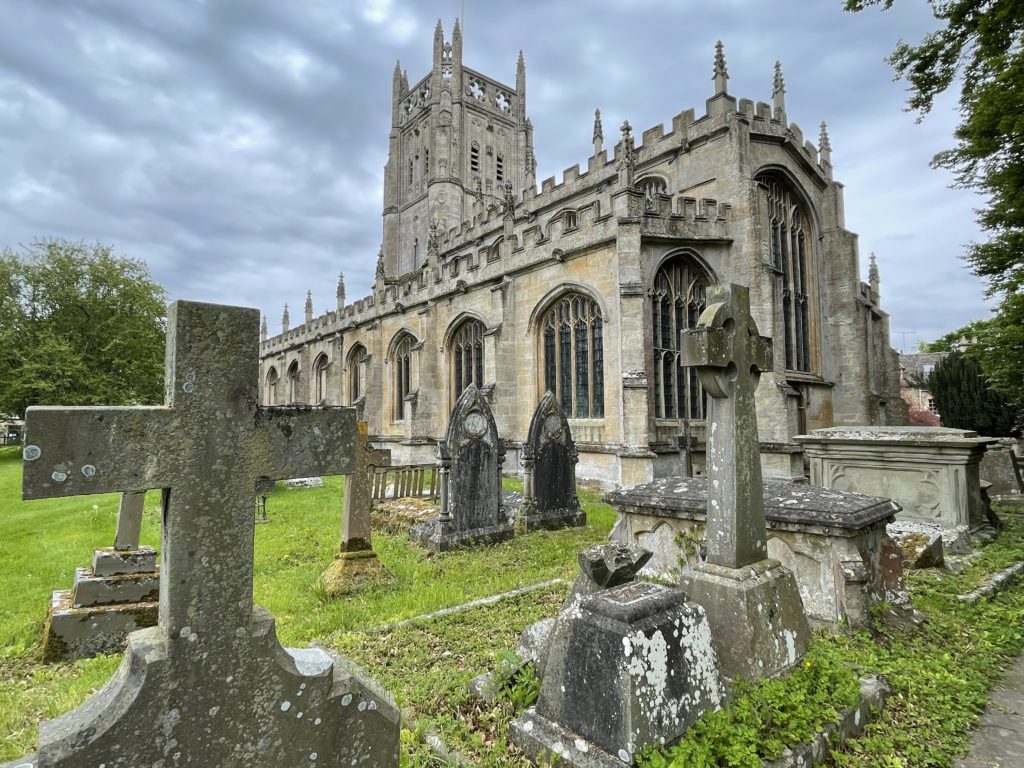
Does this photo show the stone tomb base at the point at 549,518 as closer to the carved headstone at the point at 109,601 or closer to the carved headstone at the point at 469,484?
the carved headstone at the point at 469,484

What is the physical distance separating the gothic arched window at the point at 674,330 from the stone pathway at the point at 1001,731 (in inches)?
392

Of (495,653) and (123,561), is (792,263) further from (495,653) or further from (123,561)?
(123,561)

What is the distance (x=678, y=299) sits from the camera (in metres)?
13.8

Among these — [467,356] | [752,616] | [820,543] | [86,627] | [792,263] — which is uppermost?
[792,263]

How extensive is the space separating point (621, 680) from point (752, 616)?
1187mm

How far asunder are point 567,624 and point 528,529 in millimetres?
5779

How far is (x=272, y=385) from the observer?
112ft

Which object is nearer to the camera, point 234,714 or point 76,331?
point 234,714

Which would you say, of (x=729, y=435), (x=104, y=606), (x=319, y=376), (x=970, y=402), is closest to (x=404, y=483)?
(x=104, y=606)

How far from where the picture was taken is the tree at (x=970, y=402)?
67.1 ft

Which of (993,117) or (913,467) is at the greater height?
(993,117)

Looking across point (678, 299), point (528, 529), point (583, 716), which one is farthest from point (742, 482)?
point (678, 299)

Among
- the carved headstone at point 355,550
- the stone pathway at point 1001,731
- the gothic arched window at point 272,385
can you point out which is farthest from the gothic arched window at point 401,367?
the stone pathway at point 1001,731

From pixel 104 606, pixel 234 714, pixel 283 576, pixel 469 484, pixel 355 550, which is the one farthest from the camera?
pixel 469 484
